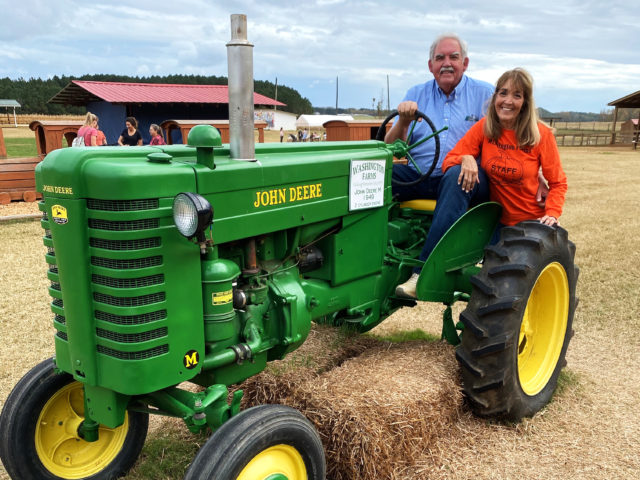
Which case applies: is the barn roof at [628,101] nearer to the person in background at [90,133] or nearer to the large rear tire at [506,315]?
the person in background at [90,133]

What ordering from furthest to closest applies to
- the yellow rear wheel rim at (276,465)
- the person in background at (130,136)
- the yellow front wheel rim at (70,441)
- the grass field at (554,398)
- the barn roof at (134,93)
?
the barn roof at (134,93)
the person in background at (130,136)
the grass field at (554,398)
the yellow front wheel rim at (70,441)
the yellow rear wheel rim at (276,465)

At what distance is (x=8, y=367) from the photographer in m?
4.07

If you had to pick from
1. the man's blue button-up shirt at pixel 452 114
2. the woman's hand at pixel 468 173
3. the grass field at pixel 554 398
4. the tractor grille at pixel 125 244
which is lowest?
the grass field at pixel 554 398

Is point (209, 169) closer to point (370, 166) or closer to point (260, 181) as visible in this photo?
point (260, 181)

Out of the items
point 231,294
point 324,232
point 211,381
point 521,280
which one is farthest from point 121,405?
point 521,280

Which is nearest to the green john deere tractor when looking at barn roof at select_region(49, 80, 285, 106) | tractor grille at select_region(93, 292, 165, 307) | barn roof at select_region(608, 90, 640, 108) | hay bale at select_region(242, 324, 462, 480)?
tractor grille at select_region(93, 292, 165, 307)

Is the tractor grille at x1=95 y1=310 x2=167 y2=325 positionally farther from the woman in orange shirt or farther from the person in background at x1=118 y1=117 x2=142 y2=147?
the person in background at x1=118 y1=117 x2=142 y2=147

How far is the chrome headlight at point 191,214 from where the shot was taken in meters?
1.99

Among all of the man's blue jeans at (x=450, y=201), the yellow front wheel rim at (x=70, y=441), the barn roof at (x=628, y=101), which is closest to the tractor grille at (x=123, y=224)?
the yellow front wheel rim at (x=70, y=441)

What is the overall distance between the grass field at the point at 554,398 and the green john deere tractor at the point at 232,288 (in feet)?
0.54

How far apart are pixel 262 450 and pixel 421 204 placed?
2184mm

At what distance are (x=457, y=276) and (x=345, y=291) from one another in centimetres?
Result: 79

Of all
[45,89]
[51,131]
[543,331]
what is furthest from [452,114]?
[45,89]

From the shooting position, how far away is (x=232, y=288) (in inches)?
97.0
